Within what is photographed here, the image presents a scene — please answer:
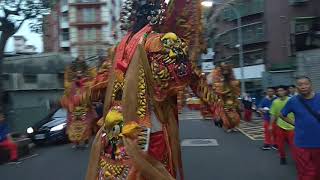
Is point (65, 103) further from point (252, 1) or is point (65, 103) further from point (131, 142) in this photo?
point (252, 1)

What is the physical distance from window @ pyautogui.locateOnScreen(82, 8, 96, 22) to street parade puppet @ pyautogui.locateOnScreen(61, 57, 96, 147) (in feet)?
205

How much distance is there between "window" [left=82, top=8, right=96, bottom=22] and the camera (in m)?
64.6

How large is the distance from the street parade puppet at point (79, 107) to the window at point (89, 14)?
6235 centimetres

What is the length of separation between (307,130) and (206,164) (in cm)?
397

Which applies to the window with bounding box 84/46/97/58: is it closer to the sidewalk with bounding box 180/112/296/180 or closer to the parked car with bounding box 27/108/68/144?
the parked car with bounding box 27/108/68/144

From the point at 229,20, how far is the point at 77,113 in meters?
40.5

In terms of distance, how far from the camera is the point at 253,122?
20391mm

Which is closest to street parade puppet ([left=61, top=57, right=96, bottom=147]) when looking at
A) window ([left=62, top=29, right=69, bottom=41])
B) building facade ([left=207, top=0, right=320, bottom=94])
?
building facade ([left=207, top=0, right=320, bottom=94])

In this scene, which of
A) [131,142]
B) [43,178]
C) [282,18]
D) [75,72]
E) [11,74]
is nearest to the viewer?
[131,142]

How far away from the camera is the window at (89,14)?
212ft

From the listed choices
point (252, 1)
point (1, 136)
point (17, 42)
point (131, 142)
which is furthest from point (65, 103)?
point (17, 42)

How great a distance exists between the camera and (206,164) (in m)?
9.61

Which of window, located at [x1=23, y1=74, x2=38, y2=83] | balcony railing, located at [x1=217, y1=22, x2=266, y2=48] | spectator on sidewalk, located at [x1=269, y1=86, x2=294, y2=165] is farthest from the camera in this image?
balcony railing, located at [x1=217, y1=22, x2=266, y2=48]

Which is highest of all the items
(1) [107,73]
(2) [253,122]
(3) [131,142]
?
(1) [107,73]
